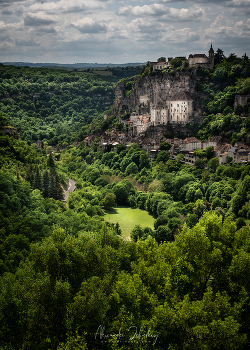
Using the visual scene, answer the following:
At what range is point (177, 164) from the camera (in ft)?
209

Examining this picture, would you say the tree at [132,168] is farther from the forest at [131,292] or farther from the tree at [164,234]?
the forest at [131,292]

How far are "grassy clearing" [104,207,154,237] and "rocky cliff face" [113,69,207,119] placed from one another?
29550 mm

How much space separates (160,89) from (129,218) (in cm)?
3955

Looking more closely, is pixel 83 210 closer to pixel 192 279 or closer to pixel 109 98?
pixel 192 279

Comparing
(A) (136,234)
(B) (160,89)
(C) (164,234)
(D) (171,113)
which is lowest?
(C) (164,234)

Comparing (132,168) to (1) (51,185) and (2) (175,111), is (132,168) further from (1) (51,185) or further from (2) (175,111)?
(1) (51,185)

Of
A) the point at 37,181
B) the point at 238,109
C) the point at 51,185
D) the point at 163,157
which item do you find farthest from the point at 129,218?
the point at 238,109

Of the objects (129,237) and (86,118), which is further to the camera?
(86,118)

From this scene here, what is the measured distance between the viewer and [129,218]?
53875 mm

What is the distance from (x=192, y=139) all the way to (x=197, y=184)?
48.2ft

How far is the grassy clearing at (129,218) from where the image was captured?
5026cm

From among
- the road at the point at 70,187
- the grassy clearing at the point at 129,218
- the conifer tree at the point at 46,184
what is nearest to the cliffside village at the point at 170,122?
the grassy clearing at the point at 129,218

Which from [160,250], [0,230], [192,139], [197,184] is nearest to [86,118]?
[192,139]

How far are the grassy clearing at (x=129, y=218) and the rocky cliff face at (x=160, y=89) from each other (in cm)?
2955
